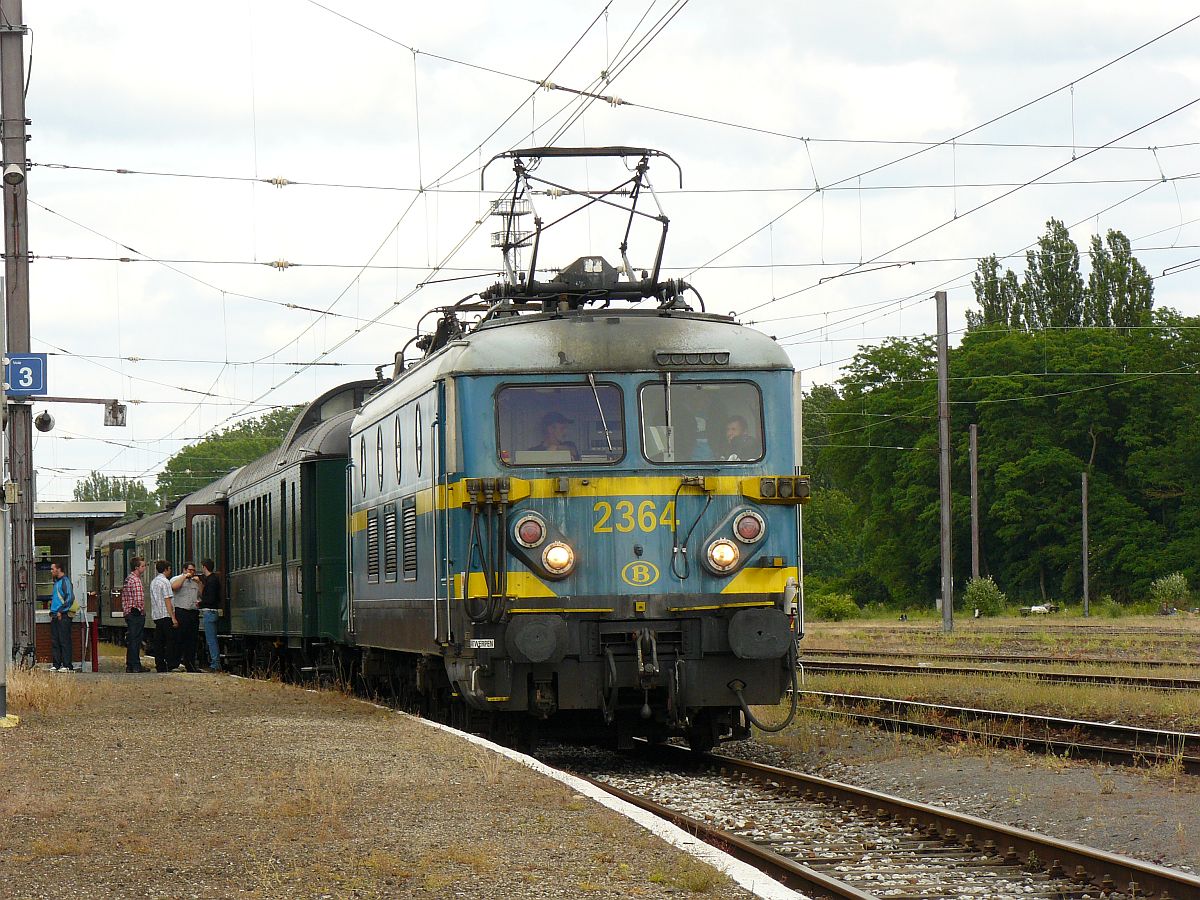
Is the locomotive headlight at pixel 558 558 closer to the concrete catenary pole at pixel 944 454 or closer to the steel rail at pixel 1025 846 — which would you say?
the steel rail at pixel 1025 846

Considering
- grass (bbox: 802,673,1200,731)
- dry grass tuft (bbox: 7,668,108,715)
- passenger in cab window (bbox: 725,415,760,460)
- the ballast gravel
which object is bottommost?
grass (bbox: 802,673,1200,731)

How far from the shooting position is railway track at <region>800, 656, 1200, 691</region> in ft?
63.1

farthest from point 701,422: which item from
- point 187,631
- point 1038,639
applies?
point 1038,639

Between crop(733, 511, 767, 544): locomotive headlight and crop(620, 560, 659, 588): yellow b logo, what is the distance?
2.11ft

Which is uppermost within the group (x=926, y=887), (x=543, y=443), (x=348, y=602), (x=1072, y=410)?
(x=1072, y=410)

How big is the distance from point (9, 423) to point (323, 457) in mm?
4335

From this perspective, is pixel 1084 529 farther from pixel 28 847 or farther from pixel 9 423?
pixel 28 847

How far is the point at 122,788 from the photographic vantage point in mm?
10477

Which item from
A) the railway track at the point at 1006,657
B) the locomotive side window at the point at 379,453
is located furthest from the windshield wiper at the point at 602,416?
the railway track at the point at 1006,657

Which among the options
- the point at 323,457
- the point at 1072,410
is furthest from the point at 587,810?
the point at 1072,410

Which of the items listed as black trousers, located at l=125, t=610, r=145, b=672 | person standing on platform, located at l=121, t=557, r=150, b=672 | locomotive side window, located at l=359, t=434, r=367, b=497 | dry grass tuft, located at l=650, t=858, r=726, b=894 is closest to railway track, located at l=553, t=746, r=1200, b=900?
dry grass tuft, located at l=650, t=858, r=726, b=894

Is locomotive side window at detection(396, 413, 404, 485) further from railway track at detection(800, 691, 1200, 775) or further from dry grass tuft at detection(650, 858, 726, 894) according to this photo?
dry grass tuft at detection(650, 858, 726, 894)

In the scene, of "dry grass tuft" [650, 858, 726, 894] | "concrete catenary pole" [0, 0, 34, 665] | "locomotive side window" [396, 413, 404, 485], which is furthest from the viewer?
"concrete catenary pole" [0, 0, 34, 665]

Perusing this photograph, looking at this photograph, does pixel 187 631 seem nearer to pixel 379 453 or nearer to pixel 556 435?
pixel 379 453
